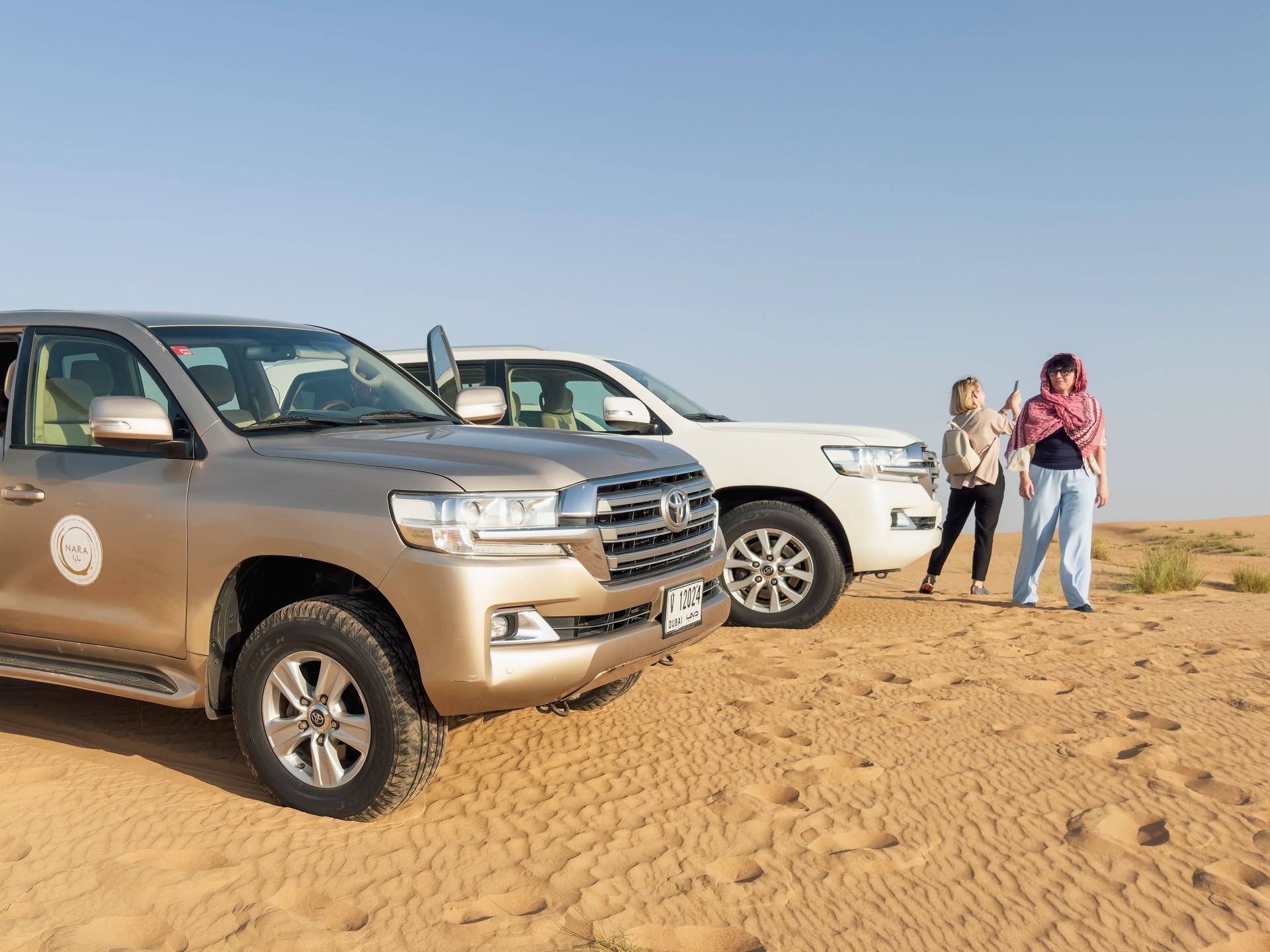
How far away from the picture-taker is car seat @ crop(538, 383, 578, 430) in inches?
299

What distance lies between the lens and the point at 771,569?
288 inches

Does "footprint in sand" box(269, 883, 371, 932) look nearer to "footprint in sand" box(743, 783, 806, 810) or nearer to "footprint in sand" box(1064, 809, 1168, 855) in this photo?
"footprint in sand" box(743, 783, 806, 810)

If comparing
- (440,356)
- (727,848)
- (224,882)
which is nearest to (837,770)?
(727,848)

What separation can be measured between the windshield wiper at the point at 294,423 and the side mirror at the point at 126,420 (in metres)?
0.35

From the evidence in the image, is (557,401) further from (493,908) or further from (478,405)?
(493,908)

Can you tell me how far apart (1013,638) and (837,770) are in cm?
337

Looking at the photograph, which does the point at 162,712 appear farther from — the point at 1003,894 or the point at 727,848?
the point at 1003,894

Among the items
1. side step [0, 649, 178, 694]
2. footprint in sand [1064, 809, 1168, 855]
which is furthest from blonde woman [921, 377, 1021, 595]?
side step [0, 649, 178, 694]

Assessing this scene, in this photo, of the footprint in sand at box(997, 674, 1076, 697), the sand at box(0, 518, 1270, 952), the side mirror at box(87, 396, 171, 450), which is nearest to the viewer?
the sand at box(0, 518, 1270, 952)

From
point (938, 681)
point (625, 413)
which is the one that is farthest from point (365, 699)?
point (938, 681)

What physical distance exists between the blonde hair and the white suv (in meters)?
2.01

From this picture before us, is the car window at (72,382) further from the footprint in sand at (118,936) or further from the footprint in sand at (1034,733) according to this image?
the footprint in sand at (1034,733)

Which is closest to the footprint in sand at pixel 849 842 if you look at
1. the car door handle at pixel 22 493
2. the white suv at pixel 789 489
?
the white suv at pixel 789 489

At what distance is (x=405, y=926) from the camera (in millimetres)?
3088
